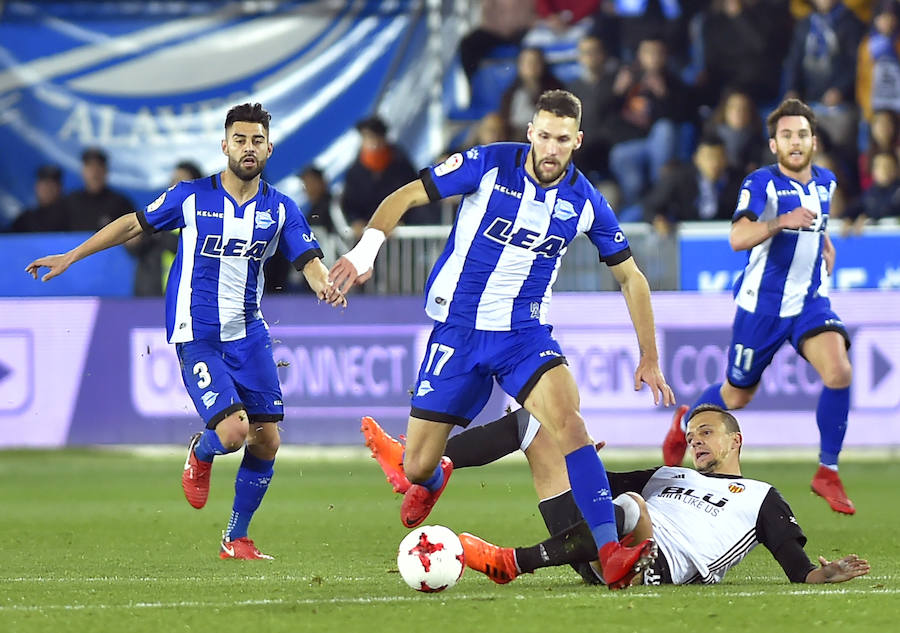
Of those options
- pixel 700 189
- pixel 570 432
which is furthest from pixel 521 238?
pixel 700 189

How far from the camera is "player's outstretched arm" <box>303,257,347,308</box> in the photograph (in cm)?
679

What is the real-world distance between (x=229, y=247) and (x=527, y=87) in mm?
8696

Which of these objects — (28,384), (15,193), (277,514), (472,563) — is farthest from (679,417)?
(15,193)

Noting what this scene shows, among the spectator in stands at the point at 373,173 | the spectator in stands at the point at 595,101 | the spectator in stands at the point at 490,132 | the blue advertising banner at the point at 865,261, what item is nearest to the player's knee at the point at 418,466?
the blue advertising banner at the point at 865,261

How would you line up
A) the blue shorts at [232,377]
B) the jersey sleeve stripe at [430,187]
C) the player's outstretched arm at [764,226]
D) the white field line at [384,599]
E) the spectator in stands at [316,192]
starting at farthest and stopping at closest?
the spectator in stands at [316,192], the player's outstretched arm at [764,226], the blue shorts at [232,377], the jersey sleeve stripe at [430,187], the white field line at [384,599]

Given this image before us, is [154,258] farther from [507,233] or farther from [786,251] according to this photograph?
[507,233]

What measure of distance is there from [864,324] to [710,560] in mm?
7227

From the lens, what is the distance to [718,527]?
21.0 feet

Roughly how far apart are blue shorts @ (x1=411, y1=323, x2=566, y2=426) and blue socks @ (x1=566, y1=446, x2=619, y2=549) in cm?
39

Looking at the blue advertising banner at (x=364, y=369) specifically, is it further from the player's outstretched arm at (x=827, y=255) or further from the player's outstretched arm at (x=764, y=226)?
the player's outstretched arm at (x=764, y=226)

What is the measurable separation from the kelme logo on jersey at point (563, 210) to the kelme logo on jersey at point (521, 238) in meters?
0.09

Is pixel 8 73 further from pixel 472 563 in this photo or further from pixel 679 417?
pixel 472 563

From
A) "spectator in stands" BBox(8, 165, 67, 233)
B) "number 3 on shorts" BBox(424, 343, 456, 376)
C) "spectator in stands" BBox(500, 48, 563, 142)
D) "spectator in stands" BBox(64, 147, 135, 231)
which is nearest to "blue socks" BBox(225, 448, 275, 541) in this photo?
"number 3 on shorts" BBox(424, 343, 456, 376)

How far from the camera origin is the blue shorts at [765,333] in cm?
912
